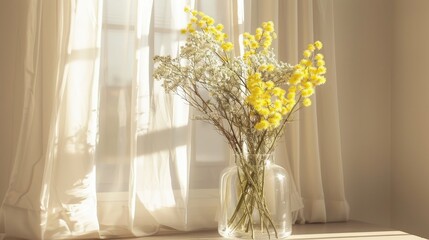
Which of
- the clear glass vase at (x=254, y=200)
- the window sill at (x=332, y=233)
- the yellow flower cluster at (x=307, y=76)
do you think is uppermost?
the yellow flower cluster at (x=307, y=76)

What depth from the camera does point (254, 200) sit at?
176 cm

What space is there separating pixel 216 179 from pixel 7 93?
0.87m

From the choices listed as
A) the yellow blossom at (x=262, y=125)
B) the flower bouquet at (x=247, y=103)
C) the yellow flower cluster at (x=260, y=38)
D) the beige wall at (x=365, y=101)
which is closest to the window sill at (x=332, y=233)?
the flower bouquet at (x=247, y=103)

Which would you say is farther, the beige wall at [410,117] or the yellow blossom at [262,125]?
the beige wall at [410,117]

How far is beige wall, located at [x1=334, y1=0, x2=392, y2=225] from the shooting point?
2.49 m

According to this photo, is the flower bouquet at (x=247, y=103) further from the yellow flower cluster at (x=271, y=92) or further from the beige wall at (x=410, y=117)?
the beige wall at (x=410, y=117)

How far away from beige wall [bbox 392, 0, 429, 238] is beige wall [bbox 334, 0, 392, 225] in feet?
0.14

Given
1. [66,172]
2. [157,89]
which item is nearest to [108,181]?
[66,172]

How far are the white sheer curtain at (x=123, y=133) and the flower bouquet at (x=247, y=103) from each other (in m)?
0.27

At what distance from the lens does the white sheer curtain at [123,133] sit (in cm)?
186

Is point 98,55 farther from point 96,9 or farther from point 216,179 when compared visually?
point 216,179

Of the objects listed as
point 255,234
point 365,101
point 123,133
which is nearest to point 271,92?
point 255,234

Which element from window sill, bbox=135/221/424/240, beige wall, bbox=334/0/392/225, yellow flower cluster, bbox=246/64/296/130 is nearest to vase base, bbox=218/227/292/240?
window sill, bbox=135/221/424/240

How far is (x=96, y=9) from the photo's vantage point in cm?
192
